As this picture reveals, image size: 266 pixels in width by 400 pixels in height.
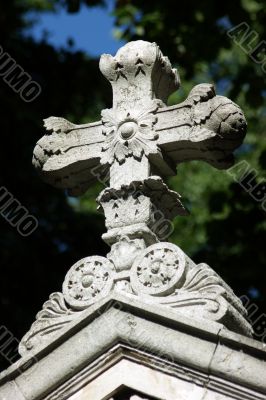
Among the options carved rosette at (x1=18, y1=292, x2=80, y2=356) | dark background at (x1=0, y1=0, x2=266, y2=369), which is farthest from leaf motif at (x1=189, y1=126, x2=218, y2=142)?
dark background at (x1=0, y1=0, x2=266, y2=369)

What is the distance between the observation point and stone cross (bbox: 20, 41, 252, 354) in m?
7.26

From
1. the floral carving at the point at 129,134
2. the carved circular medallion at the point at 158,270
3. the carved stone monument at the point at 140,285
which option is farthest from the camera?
the floral carving at the point at 129,134

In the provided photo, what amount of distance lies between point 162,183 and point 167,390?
1.42 meters

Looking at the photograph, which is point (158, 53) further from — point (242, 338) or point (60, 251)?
point (60, 251)

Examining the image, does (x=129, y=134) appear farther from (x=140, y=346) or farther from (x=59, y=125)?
(x=140, y=346)

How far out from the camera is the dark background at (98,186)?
14.8 meters

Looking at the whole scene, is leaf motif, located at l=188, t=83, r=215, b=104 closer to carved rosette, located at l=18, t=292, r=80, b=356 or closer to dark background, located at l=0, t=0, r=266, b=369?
carved rosette, located at l=18, t=292, r=80, b=356

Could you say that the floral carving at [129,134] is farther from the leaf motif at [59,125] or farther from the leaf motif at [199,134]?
the leaf motif at [59,125]

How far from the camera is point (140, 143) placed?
8.08 meters

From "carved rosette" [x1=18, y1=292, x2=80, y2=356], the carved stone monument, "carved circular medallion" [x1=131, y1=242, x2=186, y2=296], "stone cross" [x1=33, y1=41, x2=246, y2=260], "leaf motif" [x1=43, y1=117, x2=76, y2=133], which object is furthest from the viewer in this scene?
"leaf motif" [x1=43, y1=117, x2=76, y2=133]

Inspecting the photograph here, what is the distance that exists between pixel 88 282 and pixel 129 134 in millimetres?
1001

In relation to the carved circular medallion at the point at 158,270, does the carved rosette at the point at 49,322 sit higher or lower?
lower

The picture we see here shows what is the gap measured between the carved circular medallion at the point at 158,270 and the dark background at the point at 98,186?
6404 millimetres

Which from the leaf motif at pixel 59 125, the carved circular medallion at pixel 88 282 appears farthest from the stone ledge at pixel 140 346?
the leaf motif at pixel 59 125
